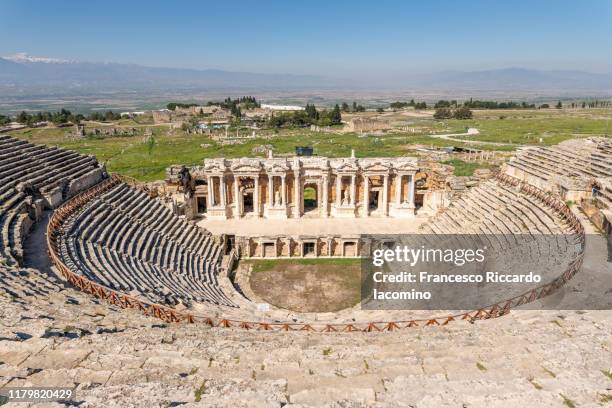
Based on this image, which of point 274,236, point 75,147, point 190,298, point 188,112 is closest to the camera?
point 190,298

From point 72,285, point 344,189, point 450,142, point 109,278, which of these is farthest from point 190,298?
point 450,142

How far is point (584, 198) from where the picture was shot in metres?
28.9

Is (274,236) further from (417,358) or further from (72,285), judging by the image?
(417,358)

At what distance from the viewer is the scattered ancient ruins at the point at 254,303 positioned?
10.7m

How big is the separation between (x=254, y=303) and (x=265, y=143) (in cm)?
6046

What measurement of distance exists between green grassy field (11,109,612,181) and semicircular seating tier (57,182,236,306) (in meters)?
23.6

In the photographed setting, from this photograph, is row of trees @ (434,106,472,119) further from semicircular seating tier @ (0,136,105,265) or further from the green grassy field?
semicircular seating tier @ (0,136,105,265)

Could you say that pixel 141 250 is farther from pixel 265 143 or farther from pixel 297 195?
pixel 265 143

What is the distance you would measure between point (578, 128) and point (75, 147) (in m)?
106

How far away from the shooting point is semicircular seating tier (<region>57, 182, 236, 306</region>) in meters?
21.2

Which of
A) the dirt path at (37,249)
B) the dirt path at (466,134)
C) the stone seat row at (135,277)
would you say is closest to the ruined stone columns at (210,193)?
the stone seat row at (135,277)

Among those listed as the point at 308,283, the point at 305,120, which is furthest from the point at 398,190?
the point at 305,120

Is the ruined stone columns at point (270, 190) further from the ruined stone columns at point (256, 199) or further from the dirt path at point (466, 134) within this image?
the dirt path at point (466, 134)

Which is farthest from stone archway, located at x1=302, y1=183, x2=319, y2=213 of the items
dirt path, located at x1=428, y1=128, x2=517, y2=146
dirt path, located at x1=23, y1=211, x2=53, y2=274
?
dirt path, located at x1=428, y1=128, x2=517, y2=146
